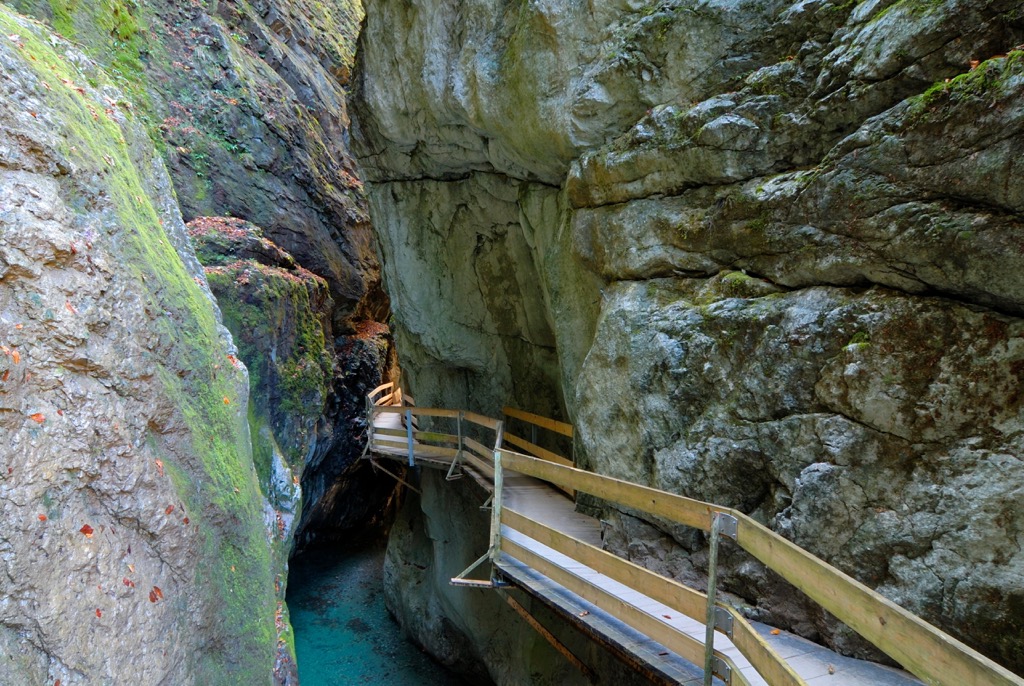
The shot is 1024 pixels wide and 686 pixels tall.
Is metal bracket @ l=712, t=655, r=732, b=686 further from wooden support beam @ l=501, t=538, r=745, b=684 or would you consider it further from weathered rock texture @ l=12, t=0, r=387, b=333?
weathered rock texture @ l=12, t=0, r=387, b=333

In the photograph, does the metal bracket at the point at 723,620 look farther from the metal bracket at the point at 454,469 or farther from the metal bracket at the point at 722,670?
the metal bracket at the point at 454,469

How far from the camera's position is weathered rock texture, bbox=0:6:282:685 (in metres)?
3.87

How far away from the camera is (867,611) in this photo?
84.0 inches

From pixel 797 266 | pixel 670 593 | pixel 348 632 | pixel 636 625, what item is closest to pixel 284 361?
pixel 348 632

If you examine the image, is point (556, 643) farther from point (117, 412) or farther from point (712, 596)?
point (117, 412)

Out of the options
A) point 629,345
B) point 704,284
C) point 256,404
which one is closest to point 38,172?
point 629,345

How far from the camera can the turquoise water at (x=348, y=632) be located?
1220 centimetres

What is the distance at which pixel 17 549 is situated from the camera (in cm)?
365

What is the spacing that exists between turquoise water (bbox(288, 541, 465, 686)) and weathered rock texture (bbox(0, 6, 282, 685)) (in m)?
6.35

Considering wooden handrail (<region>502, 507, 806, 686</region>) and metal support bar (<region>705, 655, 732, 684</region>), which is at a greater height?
wooden handrail (<region>502, 507, 806, 686</region>)

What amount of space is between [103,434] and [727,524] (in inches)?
178

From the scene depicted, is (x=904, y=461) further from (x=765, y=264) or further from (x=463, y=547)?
(x=463, y=547)

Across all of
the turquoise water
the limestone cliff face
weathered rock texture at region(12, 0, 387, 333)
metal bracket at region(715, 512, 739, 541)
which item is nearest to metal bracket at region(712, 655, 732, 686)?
metal bracket at region(715, 512, 739, 541)

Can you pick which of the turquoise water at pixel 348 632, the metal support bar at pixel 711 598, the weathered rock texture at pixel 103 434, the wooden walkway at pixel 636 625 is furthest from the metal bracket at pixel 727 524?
the turquoise water at pixel 348 632
